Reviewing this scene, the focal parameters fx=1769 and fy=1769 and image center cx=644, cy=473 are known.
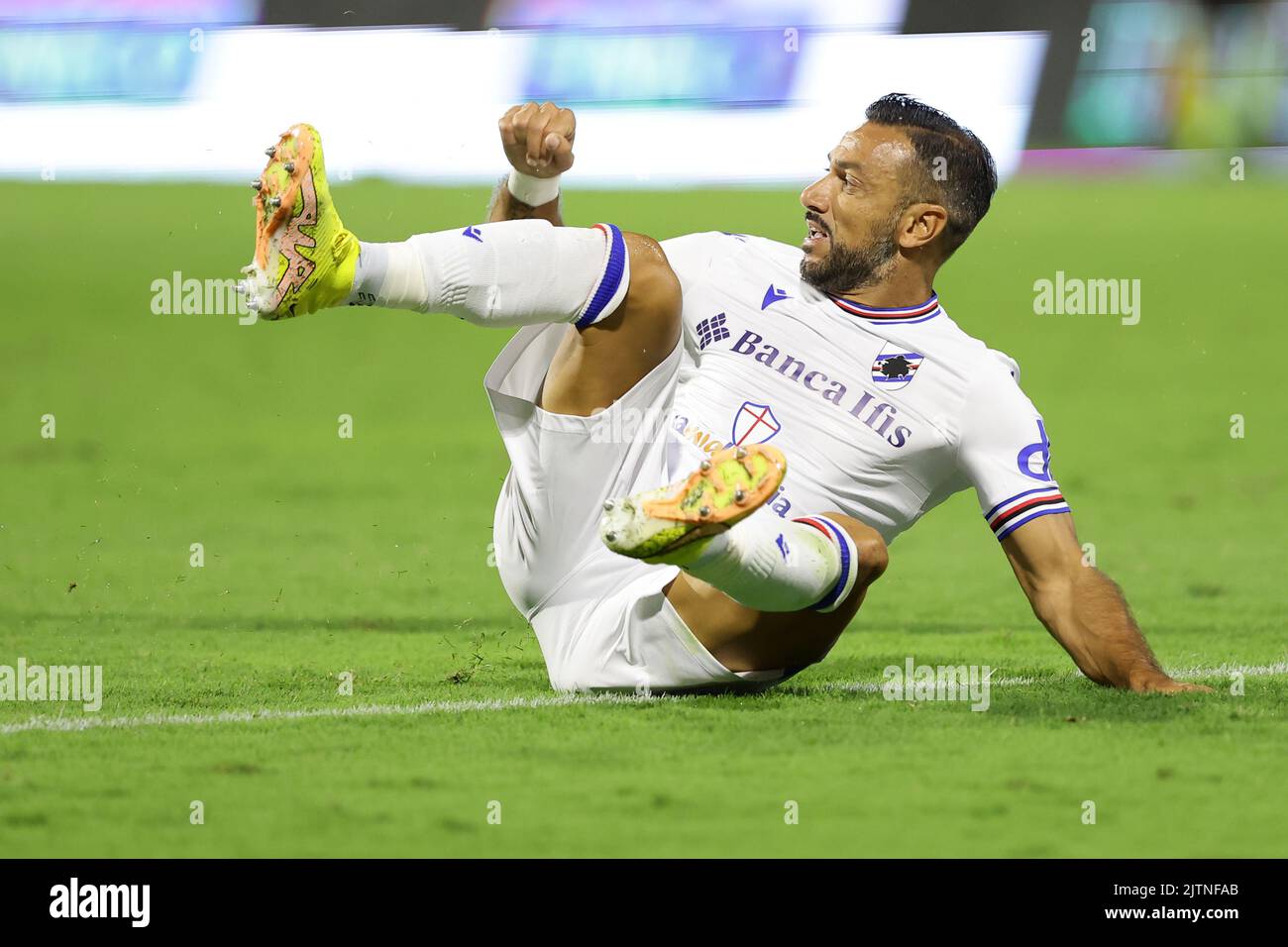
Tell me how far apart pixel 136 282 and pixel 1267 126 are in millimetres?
10229

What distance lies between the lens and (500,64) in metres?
14.8

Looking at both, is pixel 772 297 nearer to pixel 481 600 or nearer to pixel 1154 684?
pixel 1154 684

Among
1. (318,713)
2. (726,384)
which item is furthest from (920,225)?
(318,713)

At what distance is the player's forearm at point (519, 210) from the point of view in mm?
4734

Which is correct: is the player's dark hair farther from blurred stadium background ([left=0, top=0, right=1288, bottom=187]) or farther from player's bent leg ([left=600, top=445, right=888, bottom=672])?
blurred stadium background ([left=0, top=0, right=1288, bottom=187])

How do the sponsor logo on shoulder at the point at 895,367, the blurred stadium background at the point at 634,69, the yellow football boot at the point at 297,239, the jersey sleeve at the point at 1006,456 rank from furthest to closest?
the blurred stadium background at the point at 634,69
the sponsor logo on shoulder at the point at 895,367
the jersey sleeve at the point at 1006,456
the yellow football boot at the point at 297,239

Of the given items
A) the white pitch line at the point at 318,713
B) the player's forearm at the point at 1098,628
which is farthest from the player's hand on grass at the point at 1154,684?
the white pitch line at the point at 318,713

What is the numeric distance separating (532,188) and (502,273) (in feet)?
2.21

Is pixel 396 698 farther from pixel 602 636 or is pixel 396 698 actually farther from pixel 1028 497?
pixel 1028 497

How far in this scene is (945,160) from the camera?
4699 mm

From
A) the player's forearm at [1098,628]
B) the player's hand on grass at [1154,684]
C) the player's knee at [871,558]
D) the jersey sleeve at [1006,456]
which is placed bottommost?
the player's hand on grass at [1154,684]

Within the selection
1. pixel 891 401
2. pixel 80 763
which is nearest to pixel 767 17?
pixel 891 401

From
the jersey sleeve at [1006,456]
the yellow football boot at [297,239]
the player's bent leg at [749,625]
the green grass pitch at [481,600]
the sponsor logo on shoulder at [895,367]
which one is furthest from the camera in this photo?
the sponsor logo on shoulder at [895,367]

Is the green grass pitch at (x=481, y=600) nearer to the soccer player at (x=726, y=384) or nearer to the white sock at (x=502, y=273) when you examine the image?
the soccer player at (x=726, y=384)
